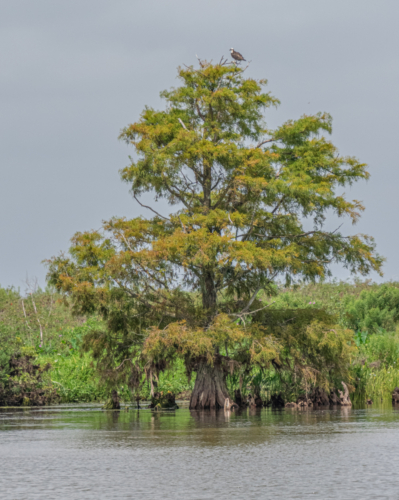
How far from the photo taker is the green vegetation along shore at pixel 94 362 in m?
25.9

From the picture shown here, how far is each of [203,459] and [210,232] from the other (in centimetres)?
1268

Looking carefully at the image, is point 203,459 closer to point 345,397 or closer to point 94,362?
point 345,397

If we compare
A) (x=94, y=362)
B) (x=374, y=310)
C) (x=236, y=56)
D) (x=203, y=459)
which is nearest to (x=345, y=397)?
(x=236, y=56)

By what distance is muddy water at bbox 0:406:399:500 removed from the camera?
8.12 m

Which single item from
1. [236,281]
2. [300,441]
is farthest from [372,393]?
[300,441]

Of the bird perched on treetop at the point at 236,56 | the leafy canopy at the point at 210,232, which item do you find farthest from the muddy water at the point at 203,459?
the bird perched on treetop at the point at 236,56

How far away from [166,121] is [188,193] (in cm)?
245

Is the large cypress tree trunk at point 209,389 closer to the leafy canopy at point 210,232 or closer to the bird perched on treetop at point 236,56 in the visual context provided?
the leafy canopy at point 210,232

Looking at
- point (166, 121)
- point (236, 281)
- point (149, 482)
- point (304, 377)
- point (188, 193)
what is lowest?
point (149, 482)

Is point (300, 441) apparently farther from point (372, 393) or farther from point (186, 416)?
point (372, 393)

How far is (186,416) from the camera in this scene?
66.3ft

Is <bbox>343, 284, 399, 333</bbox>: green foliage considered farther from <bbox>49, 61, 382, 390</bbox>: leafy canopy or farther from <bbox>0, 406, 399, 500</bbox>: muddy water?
<bbox>0, 406, 399, 500</bbox>: muddy water

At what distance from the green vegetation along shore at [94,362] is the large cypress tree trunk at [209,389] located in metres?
1.35

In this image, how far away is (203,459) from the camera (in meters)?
10.6
